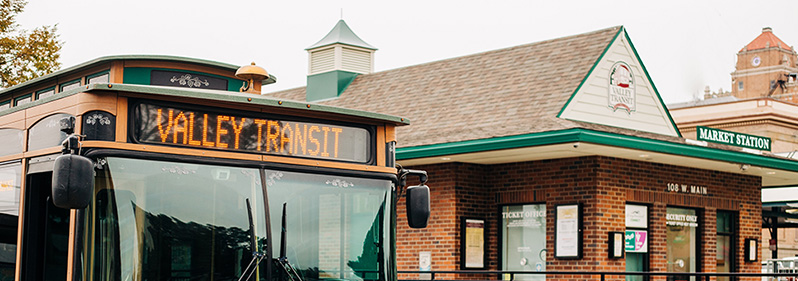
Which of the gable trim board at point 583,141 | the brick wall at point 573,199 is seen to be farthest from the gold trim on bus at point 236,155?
the brick wall at point 573,199

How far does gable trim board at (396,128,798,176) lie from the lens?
15812 mm

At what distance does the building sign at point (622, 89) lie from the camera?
18.8m

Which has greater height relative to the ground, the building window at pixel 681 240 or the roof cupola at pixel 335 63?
the roof cupola at pixel 335 63

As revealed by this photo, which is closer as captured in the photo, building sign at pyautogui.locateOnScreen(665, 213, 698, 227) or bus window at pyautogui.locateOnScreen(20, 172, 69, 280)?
bus window at pyautogui.locateOnScreen(20, 172, 69, 280)

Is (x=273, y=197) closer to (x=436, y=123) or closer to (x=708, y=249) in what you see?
(x=436, y=123)

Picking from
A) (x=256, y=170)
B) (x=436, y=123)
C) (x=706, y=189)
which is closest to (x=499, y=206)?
(x=436, y=123)

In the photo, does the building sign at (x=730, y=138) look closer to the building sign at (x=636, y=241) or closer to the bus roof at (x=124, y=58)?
the building sign at (x=636, y=241)

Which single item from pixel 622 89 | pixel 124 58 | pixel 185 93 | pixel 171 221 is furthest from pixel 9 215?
pixel 622 89

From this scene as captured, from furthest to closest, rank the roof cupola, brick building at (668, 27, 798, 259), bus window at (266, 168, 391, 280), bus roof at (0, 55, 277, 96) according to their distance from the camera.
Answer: brick building at (668, 27, 798, 259)
the roof cupola
bus roof at (0, 55, 277, 96)
bus window at (266, 168, 391, 280)

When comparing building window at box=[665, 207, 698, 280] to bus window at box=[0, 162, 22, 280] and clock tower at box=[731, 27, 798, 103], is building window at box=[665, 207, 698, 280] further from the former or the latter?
clock tower at box=[731, 27, 798, 103]

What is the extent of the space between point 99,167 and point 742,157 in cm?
1509

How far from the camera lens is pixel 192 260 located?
604 centimetres

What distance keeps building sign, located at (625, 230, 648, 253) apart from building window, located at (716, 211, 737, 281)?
284 centimetres

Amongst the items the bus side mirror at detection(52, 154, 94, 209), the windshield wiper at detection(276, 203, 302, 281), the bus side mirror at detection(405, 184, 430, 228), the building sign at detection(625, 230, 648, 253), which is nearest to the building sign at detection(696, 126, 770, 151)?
the building sign at detection(625, 230, 648, 253)
